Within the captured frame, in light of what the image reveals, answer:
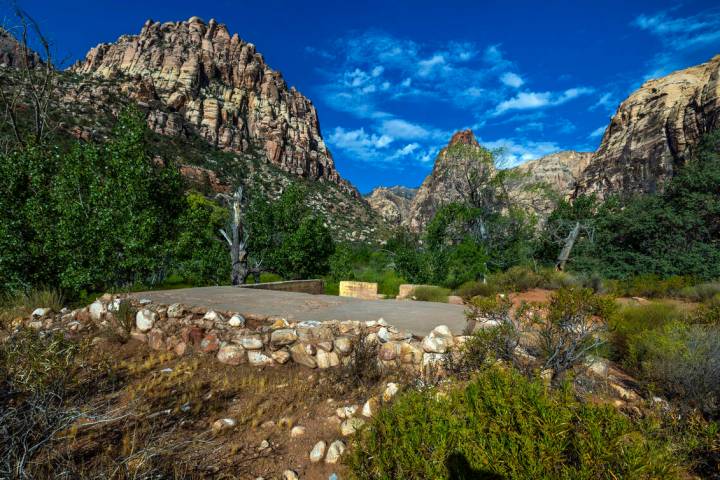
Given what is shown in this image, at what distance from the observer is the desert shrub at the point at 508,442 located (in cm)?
170

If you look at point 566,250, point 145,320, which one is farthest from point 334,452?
point 566,250

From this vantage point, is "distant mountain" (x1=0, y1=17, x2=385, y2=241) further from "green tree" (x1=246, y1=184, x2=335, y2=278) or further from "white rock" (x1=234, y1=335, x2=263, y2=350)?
"white rock" (x1=234, y1=335, x2=263, y2=350)

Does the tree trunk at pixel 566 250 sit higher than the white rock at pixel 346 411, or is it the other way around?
the tree trunk at pixel 566 250

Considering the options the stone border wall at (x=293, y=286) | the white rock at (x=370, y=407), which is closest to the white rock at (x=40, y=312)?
the stone border wall at (x=293, y=286)

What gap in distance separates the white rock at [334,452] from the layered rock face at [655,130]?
4849cm

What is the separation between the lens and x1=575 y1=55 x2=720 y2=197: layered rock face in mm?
40375

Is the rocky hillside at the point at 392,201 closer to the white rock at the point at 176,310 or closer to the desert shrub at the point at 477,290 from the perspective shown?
the desert shrub at the point at 477,290

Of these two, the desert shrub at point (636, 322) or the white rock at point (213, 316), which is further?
the desert shrub at point (636, 322)

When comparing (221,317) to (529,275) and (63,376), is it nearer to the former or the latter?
(63,376)

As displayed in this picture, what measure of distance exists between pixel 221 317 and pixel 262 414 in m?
2.35

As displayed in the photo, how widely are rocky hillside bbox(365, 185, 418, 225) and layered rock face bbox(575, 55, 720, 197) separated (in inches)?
2704

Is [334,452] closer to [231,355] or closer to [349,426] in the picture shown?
[349,426]

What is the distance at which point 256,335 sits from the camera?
489 centimetres

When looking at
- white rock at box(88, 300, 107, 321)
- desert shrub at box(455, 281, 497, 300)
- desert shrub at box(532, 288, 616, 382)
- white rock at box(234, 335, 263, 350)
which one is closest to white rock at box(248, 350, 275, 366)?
white rock at box(234, 335, 263, 350)
